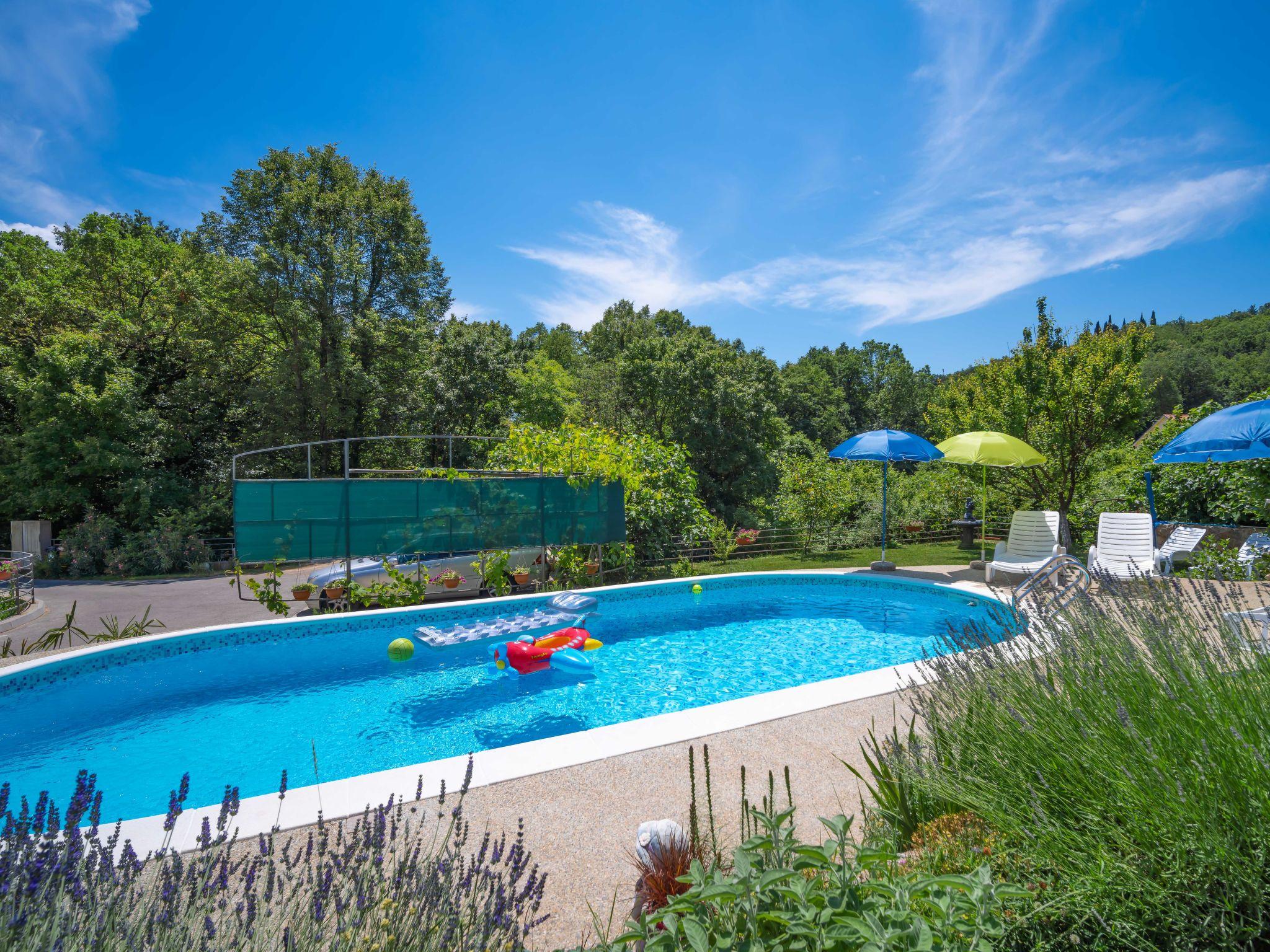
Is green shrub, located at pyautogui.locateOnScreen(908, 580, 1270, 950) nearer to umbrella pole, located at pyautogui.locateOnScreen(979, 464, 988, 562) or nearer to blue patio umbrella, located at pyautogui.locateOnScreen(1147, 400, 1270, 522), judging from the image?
blue patio umbrella, located at pyautogui.locateOnScreen(1147, 400, 1270, 522)

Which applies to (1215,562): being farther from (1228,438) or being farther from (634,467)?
(634,467)

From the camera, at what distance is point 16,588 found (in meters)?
9.95

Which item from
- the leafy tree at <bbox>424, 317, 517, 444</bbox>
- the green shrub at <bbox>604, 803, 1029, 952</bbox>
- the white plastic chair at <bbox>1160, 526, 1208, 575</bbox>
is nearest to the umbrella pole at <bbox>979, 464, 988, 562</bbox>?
the white plastic chair at <bbox>1160, 526, 1208, 575</bbox>

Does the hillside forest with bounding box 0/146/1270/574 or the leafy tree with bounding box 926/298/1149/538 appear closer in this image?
the leafy tree with bounding box 926/298/1149/538

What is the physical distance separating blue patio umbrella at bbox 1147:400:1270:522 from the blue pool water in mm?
2953

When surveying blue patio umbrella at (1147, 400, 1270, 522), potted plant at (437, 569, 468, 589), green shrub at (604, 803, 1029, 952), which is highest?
blue patio umbrella at (1147, 400, 1270, 522)

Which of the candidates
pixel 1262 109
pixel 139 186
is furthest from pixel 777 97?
pixel 139 186

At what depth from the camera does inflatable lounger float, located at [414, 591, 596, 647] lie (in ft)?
24.0

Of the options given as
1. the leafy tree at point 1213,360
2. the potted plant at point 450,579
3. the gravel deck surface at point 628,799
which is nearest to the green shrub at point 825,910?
the gravel deck surface at point 628,799

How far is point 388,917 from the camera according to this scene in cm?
147

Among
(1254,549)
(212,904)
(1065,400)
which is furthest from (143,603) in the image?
(1065,400)

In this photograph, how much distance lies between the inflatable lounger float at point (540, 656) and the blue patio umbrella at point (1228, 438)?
24.9 ft

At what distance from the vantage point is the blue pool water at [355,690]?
194 inches

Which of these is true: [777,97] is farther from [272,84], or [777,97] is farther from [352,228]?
[352,228]
